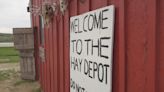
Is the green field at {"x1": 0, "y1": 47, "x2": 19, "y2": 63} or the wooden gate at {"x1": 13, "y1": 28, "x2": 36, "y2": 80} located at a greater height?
the wooden gate at {"x1": 13, "y1": 28, "x2": 36, "y2": 80}

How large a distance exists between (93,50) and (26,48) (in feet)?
22.5

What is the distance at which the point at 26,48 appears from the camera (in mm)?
9156

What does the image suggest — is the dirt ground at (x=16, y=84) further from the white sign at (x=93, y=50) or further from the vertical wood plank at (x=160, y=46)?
the vertical wood plank at (x=160, y=46)

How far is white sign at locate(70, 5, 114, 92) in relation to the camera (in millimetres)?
2221

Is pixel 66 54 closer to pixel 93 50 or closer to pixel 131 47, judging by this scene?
pixel 93 50

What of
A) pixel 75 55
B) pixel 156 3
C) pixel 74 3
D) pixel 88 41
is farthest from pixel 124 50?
pixel 74 3

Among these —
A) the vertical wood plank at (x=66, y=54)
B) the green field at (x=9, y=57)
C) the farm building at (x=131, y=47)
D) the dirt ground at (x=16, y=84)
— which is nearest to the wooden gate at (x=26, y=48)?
the dirt ground at (x=16, y=84)

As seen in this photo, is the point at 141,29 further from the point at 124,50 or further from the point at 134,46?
the point at 124,50

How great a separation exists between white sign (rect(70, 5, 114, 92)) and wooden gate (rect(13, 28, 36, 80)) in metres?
5.71

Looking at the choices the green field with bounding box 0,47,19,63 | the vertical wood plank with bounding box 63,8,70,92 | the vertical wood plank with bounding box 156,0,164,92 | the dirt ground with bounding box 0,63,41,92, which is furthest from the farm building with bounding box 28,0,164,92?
the green field with bounding box 0,47,19,63

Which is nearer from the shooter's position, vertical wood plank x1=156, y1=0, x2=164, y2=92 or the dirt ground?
vertical wood plank x1=156, y1=0, x2=164, y2=92

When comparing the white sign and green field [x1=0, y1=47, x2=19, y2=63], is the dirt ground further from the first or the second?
green field [x1=0, y1=47, x2=19, y2=63]

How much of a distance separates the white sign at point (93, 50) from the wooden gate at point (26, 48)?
5.71 meters

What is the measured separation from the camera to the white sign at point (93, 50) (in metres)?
2.22
